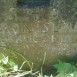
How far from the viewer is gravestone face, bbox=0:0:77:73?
5.19 meters

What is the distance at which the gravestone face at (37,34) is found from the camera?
204 inches

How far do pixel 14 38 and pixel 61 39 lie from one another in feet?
2.58

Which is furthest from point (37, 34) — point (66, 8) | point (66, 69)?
point (66, 69)

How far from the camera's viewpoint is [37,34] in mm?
5340

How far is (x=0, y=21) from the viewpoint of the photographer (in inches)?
206

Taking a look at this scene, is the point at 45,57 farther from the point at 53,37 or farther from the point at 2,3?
the point at 2,3

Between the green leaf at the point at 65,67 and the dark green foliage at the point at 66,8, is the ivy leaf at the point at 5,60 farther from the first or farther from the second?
the dark green foliage at the point at 66,8

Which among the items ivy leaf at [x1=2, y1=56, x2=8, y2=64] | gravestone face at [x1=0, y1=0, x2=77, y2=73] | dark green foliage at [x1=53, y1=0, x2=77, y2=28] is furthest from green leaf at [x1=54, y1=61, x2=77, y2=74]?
ivy leaf at [x1=2, y1=56, x2=8, y2=64]

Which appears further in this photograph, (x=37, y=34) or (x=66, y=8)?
(x=37, y=34)

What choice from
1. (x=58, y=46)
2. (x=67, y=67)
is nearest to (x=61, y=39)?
(x=58, y=46)

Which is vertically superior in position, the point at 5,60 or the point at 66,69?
the point at 5,60

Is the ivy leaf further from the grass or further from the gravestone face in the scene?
the gravestone face

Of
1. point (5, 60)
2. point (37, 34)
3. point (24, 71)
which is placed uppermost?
point (37, 34)

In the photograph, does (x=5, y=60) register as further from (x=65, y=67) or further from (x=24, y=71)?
(x=65, y=67)
